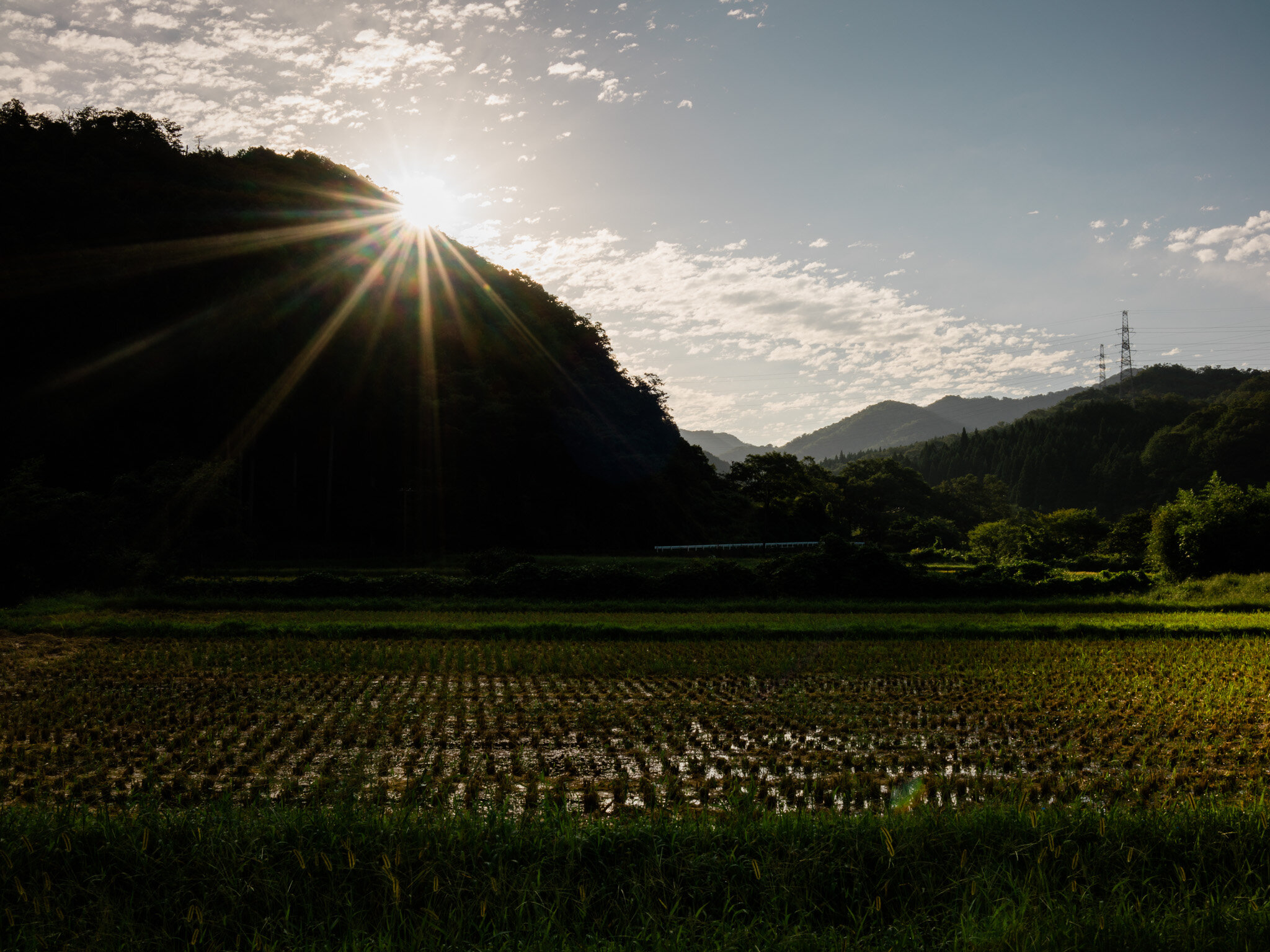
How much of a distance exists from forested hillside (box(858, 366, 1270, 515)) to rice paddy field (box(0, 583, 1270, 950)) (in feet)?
295

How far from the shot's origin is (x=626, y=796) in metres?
6.57

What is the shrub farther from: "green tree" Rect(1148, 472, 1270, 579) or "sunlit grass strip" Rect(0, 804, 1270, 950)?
"green tree" Rect(1148, 472, 1270, 579)

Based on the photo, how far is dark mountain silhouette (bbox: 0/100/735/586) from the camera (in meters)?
39.8

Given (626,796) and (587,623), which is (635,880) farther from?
(587,623)

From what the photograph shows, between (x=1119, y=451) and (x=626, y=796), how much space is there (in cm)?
12260

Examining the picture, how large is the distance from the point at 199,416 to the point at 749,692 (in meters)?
41.3

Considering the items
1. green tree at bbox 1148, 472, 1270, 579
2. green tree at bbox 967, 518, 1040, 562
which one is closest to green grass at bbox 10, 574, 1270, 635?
green tree at bbox 1148, 472, 1270, 579

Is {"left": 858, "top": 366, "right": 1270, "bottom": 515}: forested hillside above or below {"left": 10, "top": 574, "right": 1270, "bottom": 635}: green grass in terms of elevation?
above

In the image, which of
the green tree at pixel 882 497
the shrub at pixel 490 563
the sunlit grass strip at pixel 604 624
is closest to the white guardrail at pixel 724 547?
the shrub at pixel 490 563

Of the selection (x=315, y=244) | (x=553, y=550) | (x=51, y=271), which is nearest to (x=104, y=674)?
(x=553, y=550)

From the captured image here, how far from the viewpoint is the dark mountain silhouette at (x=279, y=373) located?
131ft

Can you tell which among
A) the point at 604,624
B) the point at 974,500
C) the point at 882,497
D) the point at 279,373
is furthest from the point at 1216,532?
the point at 974,500

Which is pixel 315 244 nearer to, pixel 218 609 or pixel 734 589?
pixel 218 609

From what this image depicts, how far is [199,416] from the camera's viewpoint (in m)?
41.6
